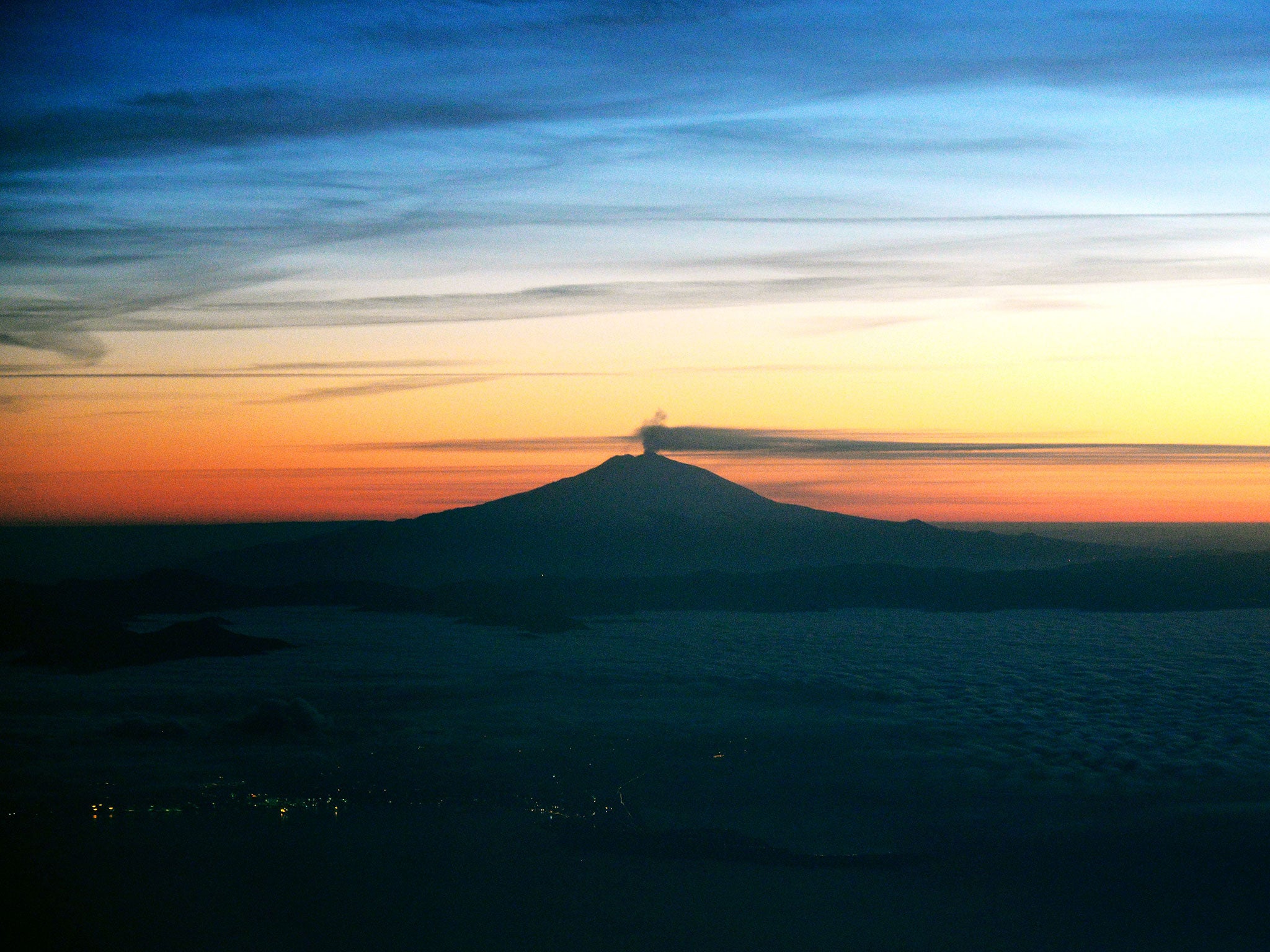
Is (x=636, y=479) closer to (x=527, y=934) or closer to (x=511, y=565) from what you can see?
(x=511, y=565)

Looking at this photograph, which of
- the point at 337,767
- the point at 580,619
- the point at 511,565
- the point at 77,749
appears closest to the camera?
the point at 337,767

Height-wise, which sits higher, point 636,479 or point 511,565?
point 636,479

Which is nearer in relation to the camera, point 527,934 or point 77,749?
point 527,934

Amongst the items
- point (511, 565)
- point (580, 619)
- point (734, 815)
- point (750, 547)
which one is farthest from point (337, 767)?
point (750, 547)

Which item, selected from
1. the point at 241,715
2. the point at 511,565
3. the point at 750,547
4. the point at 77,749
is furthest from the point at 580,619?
the point at 750,547

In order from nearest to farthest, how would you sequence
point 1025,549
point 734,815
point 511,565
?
point 734,815 → point 511,565 → point 1025,549

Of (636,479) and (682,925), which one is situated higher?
(636,479)

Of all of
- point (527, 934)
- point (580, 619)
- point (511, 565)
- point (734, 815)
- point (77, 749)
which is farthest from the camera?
point (511, 565)

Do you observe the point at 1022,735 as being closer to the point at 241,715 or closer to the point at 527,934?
the point at 527,934

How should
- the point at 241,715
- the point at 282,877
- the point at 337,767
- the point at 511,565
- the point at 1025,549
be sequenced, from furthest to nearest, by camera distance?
1. the point at 1025,549
2. the point at 511,565
3. the point at 241,715
4. the point at 337,767
5. the point at 282,877
